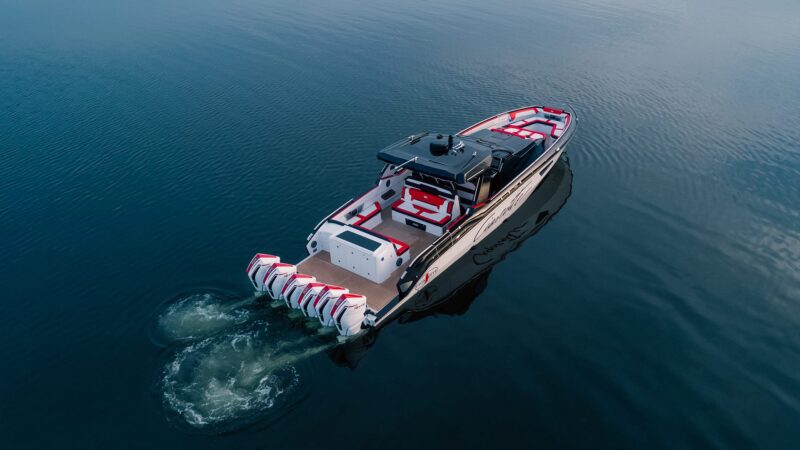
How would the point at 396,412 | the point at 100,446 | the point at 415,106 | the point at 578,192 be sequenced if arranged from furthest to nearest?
the point at 415,106 < the point at 578,192 < the point at 396,412 < the point at 100,446

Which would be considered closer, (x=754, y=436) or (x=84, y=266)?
(x=754, y=436)

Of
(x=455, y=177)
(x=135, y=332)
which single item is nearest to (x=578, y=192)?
(x=455, y=177)

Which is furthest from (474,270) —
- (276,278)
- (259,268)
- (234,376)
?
(234,376)

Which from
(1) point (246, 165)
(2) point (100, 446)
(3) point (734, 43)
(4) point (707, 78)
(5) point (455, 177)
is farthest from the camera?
(3) point (734, 43)

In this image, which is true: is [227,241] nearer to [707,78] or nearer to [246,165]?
[246,165]

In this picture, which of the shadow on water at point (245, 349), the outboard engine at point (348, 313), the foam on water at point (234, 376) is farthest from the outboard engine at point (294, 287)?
the outboard engine at point (348, 313)

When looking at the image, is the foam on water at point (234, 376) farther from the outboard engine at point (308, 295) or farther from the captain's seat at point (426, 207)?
the captain's seat at point (426, 207)
